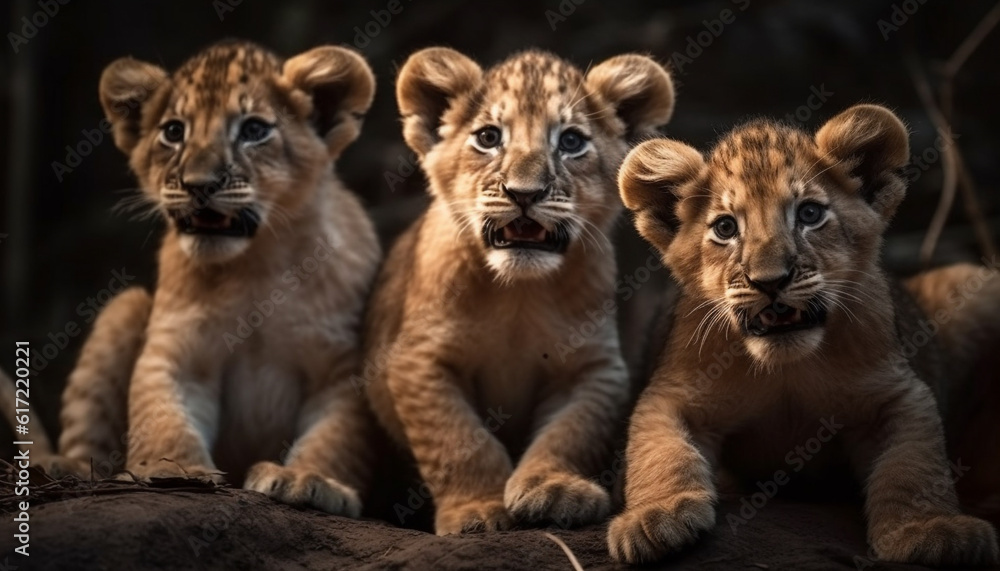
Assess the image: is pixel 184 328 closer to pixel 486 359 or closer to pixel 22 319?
pixel 486 359

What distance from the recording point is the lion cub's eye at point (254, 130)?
606 cm

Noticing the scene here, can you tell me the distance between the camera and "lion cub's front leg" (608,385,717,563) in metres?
4.48

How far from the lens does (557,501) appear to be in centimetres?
505

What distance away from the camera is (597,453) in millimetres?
5695

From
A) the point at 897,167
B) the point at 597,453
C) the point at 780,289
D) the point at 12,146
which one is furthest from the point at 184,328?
the point at 12,146

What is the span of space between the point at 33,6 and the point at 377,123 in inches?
110

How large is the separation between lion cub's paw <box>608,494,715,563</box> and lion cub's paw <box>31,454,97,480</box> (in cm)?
280

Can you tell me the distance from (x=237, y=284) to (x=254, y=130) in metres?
0.78
